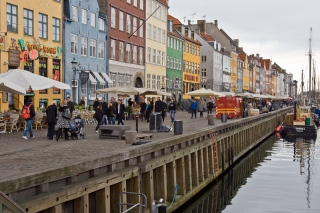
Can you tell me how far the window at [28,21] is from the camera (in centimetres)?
3588

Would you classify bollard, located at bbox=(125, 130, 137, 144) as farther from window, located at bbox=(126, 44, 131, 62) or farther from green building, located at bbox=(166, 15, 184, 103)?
green building, located at bbox=(166, 15, 184, 103)

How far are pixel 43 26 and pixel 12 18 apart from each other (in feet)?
12.9

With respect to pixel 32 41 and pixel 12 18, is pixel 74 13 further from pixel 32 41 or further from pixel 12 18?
pixel 12 18

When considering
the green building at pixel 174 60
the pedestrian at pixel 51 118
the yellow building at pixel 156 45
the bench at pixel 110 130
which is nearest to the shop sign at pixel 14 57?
the pedestrian at pixel 51 118

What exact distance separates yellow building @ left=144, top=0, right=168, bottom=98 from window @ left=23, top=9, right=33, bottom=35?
26648 millimetres

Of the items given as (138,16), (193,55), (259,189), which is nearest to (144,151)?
(259,189)

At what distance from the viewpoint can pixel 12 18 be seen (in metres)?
34.5

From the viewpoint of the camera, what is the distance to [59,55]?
4053 centimetres

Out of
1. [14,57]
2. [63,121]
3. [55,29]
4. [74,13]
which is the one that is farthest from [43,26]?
[63,121]

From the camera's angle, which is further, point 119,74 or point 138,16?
A: point 138,16

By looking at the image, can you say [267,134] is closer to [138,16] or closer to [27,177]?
[138,16]

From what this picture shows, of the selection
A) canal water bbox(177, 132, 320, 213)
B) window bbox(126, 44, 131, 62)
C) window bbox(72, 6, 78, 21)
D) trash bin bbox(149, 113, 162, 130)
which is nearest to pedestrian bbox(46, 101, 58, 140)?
trash bin bbox(149, 113, 162, 130)

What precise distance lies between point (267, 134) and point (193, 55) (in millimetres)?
38910

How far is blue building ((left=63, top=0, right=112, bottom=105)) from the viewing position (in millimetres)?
42188
